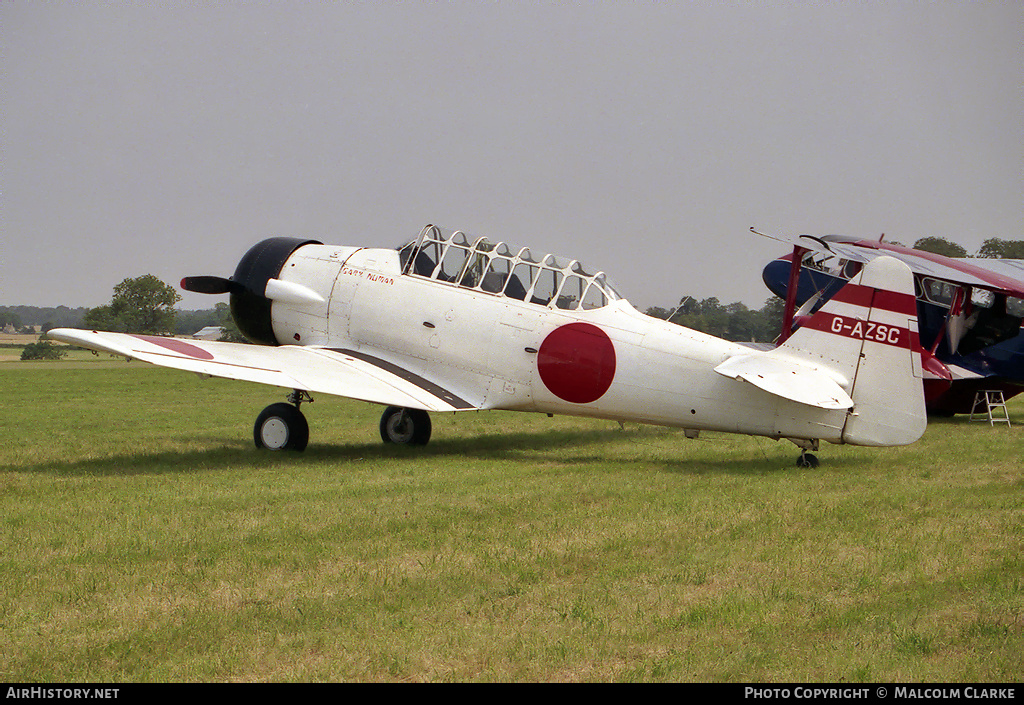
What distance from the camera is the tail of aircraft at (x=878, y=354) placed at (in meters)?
8.59

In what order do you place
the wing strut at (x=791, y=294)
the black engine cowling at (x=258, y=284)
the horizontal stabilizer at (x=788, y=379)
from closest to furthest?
the horizontal stabilizer at (x=788, y=379) < the black engine cowling at (x=258, y=284) < the wing strut at (x=791, y=294)

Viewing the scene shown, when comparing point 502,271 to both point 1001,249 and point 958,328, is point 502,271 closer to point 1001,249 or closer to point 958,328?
point 958,328

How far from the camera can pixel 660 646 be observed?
407 cm

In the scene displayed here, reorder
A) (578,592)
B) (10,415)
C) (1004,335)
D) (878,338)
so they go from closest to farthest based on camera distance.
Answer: (578,592)
(878,338)
(1004,335)
(10,415)

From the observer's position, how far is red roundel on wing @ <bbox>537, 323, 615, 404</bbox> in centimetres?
991

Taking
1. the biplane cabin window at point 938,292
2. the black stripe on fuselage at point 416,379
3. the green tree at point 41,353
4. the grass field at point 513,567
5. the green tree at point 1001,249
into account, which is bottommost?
the green tree at point 41,353

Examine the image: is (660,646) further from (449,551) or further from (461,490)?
(461,490)

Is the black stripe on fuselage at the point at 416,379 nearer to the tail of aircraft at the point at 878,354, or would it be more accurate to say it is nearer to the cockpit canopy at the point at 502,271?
the cockpit canopy at the point at 502,271

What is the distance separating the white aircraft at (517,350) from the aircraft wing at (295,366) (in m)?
0.03

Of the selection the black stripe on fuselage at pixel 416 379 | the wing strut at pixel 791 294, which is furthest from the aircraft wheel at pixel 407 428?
the wing strut at pixel 791 294

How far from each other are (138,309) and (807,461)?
5502 centimetres
